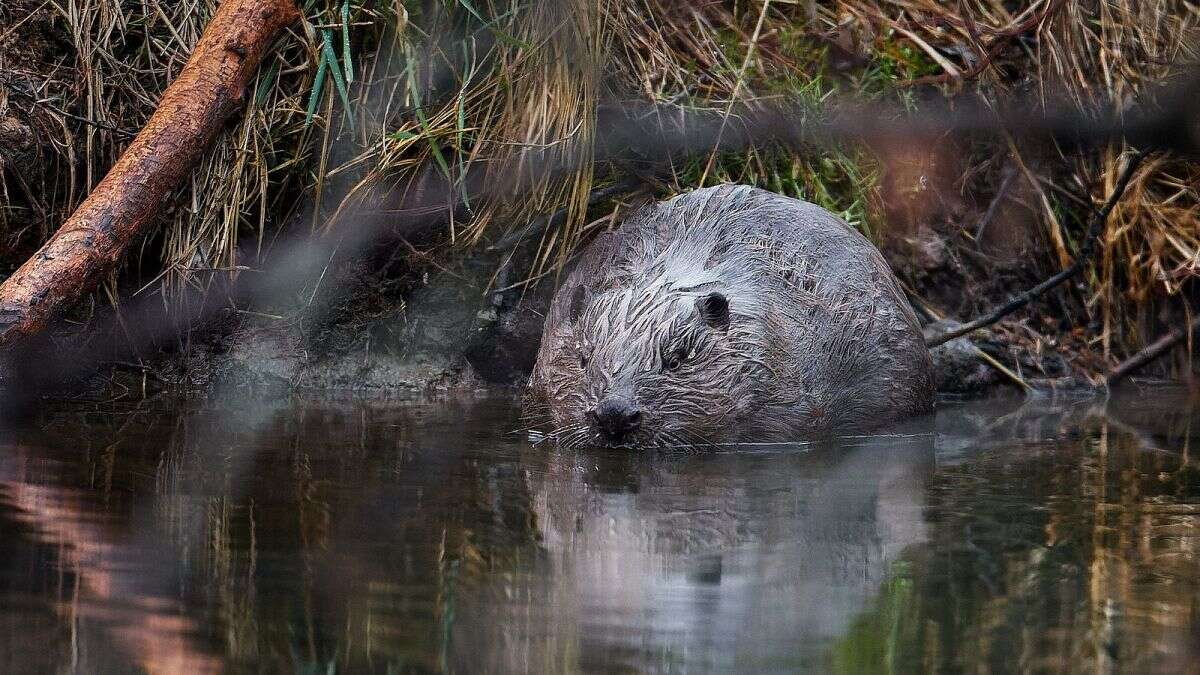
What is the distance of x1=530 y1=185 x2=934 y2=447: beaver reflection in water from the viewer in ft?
15.8

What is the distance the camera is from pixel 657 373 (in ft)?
15.8

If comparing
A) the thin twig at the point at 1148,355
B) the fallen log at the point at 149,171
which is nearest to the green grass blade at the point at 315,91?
the fallen log at the point at 149,171

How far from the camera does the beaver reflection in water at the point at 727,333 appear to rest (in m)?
4.82

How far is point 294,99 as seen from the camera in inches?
239

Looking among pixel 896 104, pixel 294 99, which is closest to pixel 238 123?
pixel 294 99

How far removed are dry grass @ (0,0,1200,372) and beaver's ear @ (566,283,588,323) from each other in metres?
0.68

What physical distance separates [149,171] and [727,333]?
2.40 m

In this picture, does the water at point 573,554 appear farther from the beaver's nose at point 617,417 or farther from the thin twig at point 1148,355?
the thin twig at point 1148,355

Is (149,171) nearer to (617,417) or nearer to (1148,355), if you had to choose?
(617,417)

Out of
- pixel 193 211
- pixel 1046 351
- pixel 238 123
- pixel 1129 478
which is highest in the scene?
pixel 238 123

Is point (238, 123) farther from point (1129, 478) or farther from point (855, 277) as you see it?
point (1129, 478)

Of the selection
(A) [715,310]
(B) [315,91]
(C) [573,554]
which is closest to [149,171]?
(B) [315,91]

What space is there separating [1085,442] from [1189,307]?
2480 millimetres

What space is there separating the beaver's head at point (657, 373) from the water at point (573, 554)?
0.15 metres
